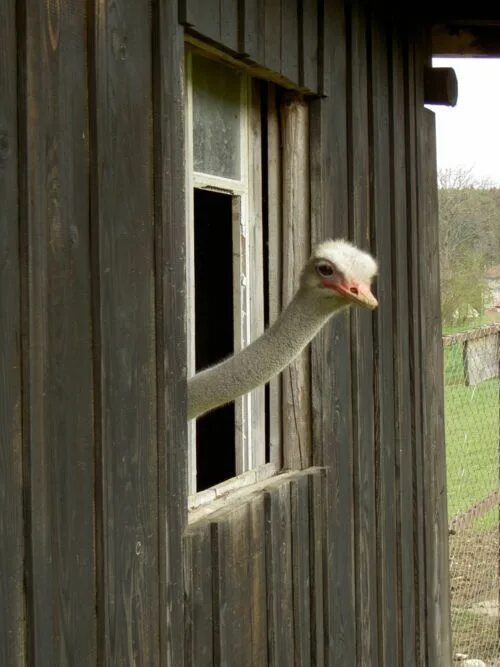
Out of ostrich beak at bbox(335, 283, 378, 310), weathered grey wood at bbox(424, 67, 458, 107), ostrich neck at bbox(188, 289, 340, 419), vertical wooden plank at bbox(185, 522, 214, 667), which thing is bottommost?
vertical wooden plank at bbox(185, 522, 214, 667)

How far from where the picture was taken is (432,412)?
560cm

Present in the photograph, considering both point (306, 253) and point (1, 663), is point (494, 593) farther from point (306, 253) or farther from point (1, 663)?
point (1, 663)

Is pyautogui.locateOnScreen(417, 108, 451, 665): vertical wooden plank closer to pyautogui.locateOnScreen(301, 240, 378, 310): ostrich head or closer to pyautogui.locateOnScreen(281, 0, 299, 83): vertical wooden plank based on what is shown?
pyautogui.locateOnScreen(281, 0, 299, 83): vertical wooden plank

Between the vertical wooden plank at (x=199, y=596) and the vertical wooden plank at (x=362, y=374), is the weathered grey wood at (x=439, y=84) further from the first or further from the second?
the vertical wooden plank at (x=199, y=596)

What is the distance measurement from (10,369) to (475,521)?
6.51 metres

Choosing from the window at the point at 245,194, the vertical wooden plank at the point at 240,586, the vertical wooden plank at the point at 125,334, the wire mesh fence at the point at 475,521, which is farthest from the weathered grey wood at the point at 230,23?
the wire mesh fence at the point at 475,521

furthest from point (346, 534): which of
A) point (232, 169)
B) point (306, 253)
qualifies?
point (232, 169)

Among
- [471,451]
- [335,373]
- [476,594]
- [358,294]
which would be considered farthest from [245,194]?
[471,451]

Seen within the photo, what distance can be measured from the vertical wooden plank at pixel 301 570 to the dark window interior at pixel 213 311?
2.38 ft

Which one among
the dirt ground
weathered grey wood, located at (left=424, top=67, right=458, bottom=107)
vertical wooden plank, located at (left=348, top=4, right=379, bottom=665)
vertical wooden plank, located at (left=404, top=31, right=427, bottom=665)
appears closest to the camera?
vertical wooden plank, located at (left=348, top=4, right=379, bottom=665)

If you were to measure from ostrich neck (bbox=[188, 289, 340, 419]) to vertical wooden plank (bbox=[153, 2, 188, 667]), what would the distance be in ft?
1.23

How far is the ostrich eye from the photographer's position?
3.58m

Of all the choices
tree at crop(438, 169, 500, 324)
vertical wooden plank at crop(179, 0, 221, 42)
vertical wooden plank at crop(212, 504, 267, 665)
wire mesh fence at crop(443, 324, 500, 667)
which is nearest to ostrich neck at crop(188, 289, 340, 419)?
vertical wooden plank at crop(212, 504, 267, 665)

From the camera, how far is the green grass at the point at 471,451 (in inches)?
416
